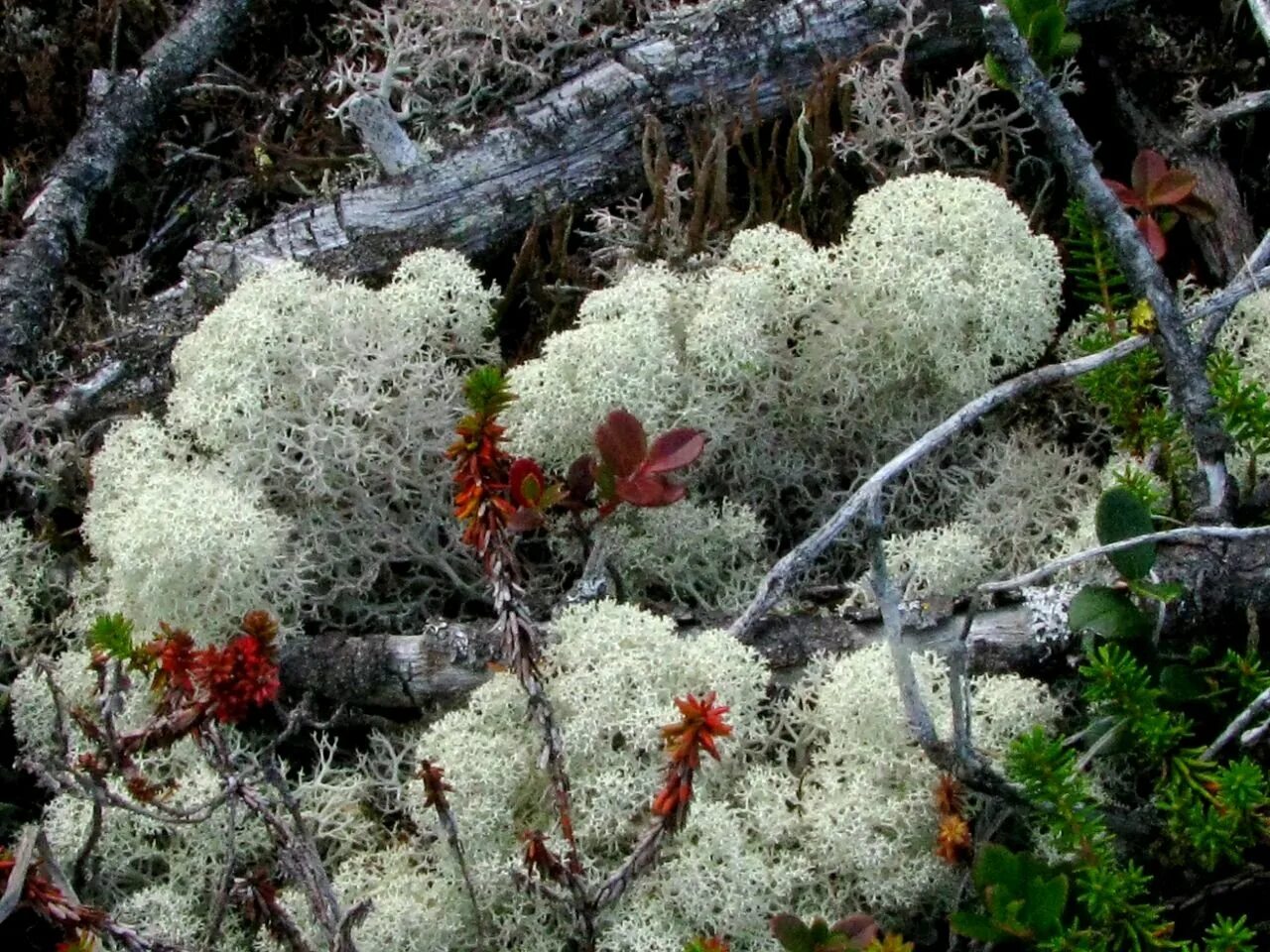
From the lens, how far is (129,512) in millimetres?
2316

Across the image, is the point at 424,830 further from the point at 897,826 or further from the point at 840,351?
the point at 840,351

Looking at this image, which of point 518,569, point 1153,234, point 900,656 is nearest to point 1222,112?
point 1153,234

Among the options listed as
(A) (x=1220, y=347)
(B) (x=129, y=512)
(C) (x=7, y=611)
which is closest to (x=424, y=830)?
(B) (x=129, y=512)

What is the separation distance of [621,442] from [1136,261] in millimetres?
916

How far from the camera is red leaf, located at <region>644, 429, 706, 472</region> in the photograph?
2.17 metres

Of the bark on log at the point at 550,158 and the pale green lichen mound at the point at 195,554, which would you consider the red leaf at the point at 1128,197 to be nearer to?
the bark on log at the point at 550,158

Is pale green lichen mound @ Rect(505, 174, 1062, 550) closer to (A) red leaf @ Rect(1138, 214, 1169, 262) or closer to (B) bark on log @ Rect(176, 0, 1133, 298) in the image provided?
(A) red leaf @ Rect(1138, 214, 1169, 262)

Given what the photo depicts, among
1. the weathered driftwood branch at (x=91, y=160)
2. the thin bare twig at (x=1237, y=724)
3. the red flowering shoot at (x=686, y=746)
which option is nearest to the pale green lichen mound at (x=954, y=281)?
the thin bare twig at (x=1237, y=724)

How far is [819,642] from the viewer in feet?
7.14

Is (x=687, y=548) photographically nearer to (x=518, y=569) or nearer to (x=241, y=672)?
(x=518, y=569)

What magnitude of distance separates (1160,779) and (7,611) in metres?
2.02

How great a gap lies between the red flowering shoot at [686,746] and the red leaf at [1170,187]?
143 centimetres

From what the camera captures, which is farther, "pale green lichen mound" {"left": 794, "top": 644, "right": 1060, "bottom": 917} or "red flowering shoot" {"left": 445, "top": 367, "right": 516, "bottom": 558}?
"pale green lichen mound" {"left": 794, "top": 644, "right": 1060, "bottom": 917}

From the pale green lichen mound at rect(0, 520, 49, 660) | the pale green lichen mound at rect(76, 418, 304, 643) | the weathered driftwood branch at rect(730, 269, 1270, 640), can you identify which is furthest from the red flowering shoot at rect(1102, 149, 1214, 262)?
the pale green lichen mound at rect(0, 520, 49, 660)
